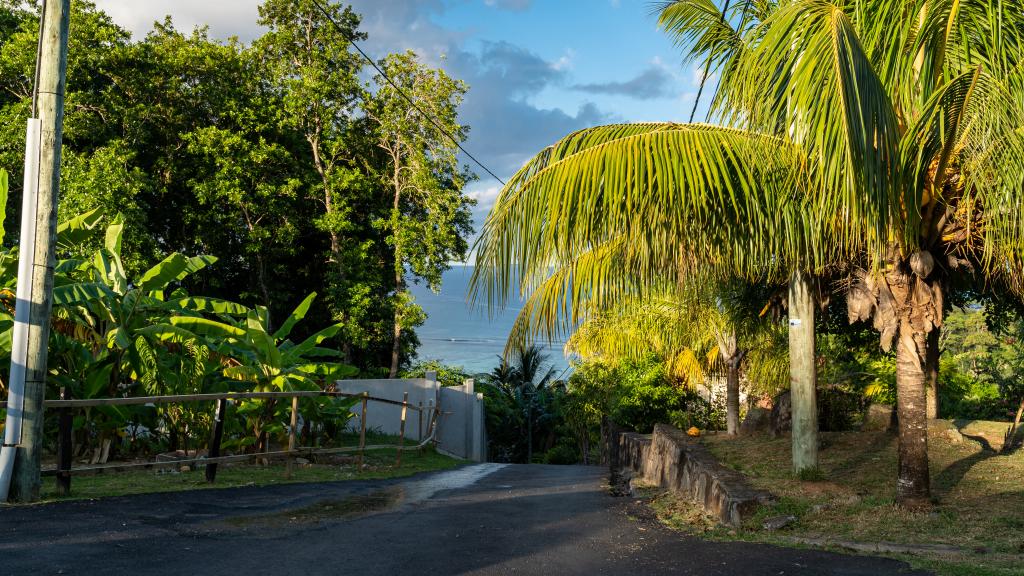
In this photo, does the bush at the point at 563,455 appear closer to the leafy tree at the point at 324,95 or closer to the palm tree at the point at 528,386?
the palm tree at the point at 528,386

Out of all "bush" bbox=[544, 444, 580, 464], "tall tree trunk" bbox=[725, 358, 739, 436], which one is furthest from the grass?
"bush" bbox=[544, 444, 580, 464]

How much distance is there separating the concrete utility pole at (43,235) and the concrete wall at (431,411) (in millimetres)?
12044

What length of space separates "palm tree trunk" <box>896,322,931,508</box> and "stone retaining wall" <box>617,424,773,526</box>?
112 cm

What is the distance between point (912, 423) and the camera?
7055mm

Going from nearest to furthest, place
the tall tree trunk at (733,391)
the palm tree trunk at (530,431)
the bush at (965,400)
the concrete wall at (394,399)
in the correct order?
the tall tree trunk at (733,391)
the bush at (965,400)
the concrete wall at (394,399)
the palm tree trunk at (530,431)

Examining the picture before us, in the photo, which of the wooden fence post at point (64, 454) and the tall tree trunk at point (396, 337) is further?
the tall tree trunk at point (396, 337)

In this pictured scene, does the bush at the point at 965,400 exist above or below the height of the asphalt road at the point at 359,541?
above

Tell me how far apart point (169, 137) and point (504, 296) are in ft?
62.1

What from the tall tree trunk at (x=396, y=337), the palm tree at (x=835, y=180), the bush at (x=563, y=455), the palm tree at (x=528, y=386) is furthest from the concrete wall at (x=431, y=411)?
the palm tree at (x=528, y=386)

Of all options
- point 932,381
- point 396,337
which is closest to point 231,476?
point 932,381

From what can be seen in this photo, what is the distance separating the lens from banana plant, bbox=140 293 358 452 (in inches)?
423

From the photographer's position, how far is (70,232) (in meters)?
11.4

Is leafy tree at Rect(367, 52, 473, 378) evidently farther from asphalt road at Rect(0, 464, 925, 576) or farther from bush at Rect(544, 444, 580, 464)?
asphalt road at Rect(0, 464, 925, 576)

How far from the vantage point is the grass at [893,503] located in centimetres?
571
